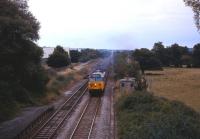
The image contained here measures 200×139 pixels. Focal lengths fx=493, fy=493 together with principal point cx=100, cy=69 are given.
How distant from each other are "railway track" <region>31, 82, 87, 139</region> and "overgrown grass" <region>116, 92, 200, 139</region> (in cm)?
407

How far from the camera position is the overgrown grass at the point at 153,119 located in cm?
2311

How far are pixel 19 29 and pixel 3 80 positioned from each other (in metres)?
3.62

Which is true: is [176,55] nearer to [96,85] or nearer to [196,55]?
[196,55]

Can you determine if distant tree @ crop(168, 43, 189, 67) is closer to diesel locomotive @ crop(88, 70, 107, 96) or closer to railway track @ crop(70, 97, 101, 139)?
diesel locomotive @ crop(88, 70, 107, 96)

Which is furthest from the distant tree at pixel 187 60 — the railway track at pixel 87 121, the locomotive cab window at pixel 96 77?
the railway track at pixel 87 121

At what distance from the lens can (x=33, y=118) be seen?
111 feet

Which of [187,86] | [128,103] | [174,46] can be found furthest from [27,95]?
[174,46]

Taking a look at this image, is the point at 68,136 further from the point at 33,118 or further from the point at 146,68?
the point at 146,68

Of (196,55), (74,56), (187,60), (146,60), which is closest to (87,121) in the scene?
(146,60)

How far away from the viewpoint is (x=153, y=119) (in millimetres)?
28391

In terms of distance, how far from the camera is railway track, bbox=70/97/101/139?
29353 mm

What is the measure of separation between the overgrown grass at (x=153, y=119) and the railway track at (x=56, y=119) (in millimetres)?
4070

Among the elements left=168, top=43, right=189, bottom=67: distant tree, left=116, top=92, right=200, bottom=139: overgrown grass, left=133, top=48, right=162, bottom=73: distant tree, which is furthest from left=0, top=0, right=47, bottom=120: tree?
left=168, top=43, right=189, bottom=67: distant tree

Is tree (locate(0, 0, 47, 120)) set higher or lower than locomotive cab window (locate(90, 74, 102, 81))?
higher
